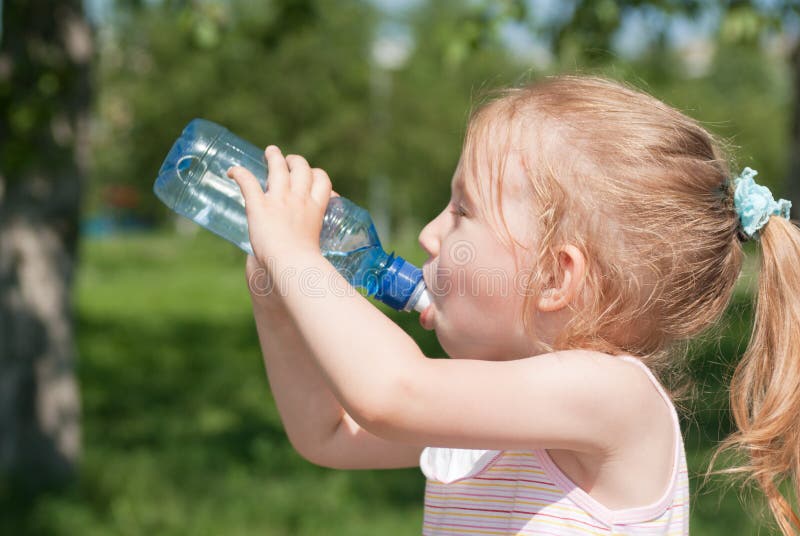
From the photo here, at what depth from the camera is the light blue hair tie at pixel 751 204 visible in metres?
1.71

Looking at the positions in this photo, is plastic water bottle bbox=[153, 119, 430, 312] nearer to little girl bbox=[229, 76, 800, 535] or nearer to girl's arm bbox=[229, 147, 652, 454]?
little girl bbox=[229, 76, 800, 535]

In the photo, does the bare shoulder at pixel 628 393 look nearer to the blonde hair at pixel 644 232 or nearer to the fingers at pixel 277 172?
the blonde hair at pixel 644 232

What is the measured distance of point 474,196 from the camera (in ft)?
5.43

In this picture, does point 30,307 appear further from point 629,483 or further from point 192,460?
point 629,483

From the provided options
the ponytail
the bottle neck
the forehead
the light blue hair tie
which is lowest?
the ponytail

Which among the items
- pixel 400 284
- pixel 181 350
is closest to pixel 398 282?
pixel 400 284

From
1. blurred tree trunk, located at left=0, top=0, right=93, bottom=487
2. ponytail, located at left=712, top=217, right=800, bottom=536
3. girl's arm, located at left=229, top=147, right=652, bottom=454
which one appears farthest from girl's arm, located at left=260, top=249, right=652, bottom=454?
blurred tree trunk, located at left=0, top=0, right=93, bottom=487

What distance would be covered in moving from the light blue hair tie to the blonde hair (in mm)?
17

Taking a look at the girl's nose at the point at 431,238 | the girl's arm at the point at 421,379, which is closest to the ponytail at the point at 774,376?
the girl's arm at the point at 421,379

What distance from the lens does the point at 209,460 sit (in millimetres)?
5910

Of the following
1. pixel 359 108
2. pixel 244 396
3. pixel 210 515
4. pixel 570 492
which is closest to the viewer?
pixel 570 492

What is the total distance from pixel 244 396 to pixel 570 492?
6.63 meters

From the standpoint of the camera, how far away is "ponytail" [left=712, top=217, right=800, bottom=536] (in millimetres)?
1723

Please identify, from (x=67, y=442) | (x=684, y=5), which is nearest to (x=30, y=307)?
(x=67, y=442)
